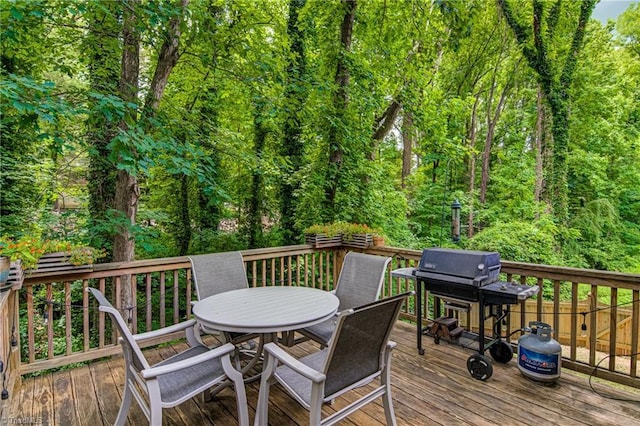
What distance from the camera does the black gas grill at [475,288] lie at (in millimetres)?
2646

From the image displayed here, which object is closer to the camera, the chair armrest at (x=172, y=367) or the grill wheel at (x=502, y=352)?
the chair armrest at (x=172, y=367)

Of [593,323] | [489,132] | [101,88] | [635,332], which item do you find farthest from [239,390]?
[489,132]

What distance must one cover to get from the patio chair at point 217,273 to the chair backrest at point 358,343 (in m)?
1.41

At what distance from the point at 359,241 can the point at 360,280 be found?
153 centimetres

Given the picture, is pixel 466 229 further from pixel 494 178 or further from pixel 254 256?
pixel 254 256

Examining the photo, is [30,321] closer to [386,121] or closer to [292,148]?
[292,148]

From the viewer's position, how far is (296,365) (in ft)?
5.51

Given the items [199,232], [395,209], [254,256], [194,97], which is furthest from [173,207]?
[395,209]

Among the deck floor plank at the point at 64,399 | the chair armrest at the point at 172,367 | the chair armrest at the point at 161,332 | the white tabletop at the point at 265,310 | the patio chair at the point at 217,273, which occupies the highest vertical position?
the patio chair at the point at 217,273

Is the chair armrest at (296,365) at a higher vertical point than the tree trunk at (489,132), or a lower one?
lower

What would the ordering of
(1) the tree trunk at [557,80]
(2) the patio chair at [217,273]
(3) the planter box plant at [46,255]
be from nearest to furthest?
(3) the planter box plant at [46,255]
(2) the patio chair at [217,273]
(1) the tree trunk at [557,80]

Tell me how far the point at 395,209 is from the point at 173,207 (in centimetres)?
502

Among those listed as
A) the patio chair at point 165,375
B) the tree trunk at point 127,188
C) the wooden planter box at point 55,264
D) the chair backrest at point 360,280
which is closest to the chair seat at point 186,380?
the patio chair at point 165,375

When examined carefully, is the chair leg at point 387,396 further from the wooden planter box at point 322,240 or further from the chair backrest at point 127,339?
the wooden planter box at point 322,240
